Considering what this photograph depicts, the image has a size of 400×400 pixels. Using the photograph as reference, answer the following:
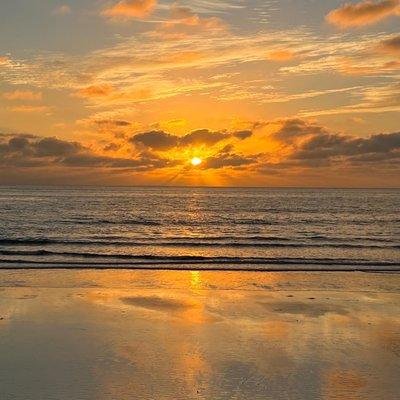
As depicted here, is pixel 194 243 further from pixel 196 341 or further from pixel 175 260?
pixel 196 341

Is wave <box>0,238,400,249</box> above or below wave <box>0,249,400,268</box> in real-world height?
below

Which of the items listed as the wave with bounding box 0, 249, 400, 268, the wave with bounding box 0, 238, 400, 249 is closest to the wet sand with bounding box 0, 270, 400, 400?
the wave with bounding box 0, 249, 400, 268

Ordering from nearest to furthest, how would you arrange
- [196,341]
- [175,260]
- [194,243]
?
[196,341]
[175,260]
[194,243]

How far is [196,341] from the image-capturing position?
10.2 metres

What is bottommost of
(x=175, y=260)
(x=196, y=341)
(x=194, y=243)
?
(x=194, y=243)

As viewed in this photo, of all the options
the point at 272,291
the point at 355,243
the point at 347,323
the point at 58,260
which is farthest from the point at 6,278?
the point at 355,243

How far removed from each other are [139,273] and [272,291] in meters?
6.42

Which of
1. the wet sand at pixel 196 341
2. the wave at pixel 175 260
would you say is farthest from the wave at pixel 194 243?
the wet sand at pixel 196 341

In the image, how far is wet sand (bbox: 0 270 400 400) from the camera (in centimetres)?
771

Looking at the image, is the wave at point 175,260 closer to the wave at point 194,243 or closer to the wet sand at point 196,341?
the wave at point 194,243

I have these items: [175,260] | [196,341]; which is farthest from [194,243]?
[196,341]

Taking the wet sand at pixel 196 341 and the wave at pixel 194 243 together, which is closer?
the wet sand at pixel 196 341

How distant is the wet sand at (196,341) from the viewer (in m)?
7.71

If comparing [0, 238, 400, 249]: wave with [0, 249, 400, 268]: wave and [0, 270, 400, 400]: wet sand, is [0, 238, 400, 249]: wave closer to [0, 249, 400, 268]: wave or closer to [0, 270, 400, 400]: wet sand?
[0, 249, 400, 268]: wave
